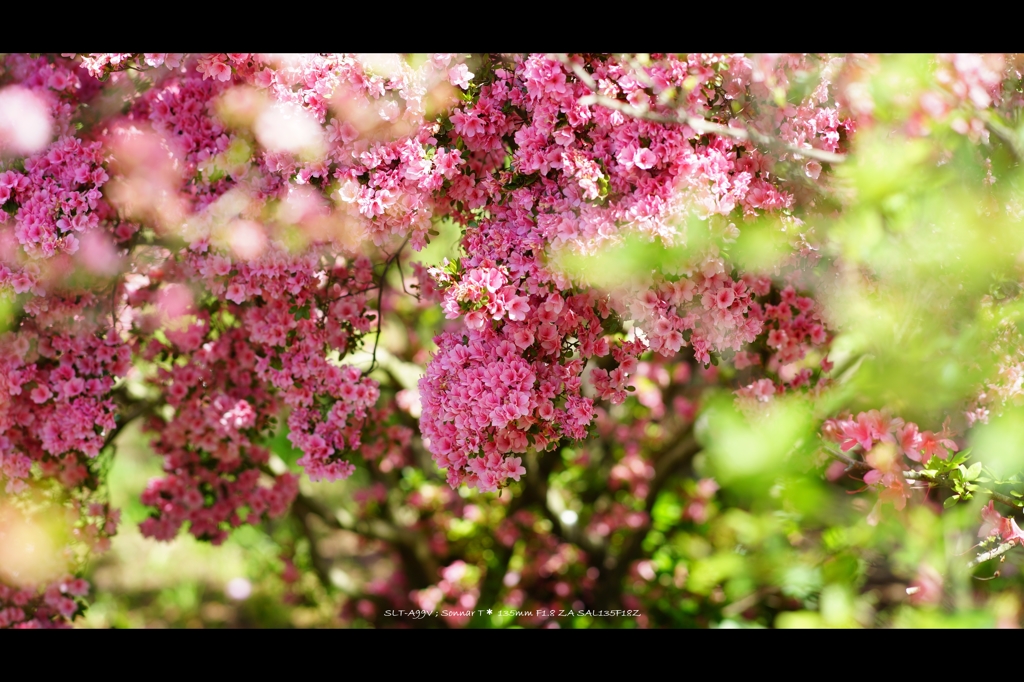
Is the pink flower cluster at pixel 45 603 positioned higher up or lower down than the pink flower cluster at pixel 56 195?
lower down

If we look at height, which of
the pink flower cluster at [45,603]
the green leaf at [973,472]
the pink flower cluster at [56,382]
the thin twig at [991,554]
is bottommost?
the pink flower cluster at [45,603]

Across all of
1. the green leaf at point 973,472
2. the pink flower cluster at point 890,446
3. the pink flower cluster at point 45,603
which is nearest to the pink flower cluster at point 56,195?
the pink flower cluster at point 45,603

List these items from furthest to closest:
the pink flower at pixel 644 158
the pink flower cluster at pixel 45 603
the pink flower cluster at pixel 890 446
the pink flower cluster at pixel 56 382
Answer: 1. the pink flower cluster at pixel 45 603
2. the pink flower cluster at pixel 56 382
3. the pink flower cluster at pixel 890 446
4. the pink flower at pixel 644 158

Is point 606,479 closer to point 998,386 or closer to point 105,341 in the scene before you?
point 998,386

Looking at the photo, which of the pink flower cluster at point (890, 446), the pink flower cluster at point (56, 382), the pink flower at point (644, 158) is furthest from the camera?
the pink flower cluster at point (56, 382)

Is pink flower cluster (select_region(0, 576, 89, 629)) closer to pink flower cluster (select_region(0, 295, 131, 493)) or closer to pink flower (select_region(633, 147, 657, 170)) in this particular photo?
pink flower cluster (select_region(0, 295, 131, 493))

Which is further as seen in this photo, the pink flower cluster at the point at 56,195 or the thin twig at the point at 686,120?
the pink flower cluster at the point at 56,195

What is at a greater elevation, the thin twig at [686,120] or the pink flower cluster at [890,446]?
the thin twig at [686,120]

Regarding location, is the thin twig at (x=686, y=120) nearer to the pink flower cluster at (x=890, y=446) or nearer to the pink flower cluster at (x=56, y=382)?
the pink flower cluster at (x=890, y=446)

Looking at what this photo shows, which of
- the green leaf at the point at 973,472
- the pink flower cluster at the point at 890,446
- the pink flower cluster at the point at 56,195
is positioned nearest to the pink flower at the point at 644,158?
the pink flower cluster at the point at 890,446

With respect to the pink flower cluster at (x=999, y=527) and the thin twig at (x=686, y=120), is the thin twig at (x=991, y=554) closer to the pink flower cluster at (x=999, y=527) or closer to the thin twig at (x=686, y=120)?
the pink flower cluster at (x=999, y=527)

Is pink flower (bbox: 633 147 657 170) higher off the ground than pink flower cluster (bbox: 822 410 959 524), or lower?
higher

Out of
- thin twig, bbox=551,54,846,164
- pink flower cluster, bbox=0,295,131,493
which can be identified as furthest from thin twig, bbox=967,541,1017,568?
pink flower cluster, bbox=0,295,131,493

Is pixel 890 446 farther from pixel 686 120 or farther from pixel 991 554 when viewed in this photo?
pixel 686 120
